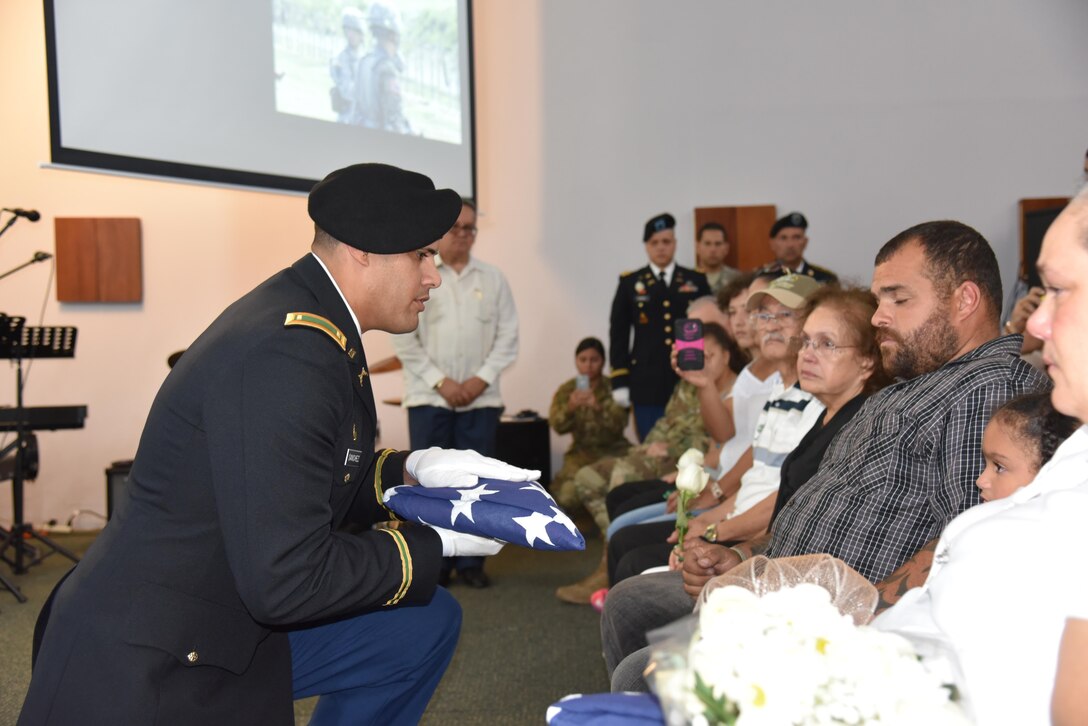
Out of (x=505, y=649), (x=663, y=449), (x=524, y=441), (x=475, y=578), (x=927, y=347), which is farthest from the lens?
(x=524, y=441)

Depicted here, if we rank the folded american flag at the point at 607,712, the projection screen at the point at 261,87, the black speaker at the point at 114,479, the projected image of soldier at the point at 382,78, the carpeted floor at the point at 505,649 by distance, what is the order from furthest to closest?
1. the black speaker at the point at 114,479
2. the projected image of soldier at the point at 382,78
3. the projection screen at the point at 261,87
4. the carpeted floor at the point at 505,649
5. the folded american flag at the point at 607,712

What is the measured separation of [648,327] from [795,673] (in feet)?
15.3

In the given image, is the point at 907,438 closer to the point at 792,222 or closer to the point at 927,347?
the point at 927,347

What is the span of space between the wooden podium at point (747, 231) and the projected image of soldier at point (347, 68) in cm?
252

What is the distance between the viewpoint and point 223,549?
1.47 m

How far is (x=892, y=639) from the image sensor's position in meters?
0.79

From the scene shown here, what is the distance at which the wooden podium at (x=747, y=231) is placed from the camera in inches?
247

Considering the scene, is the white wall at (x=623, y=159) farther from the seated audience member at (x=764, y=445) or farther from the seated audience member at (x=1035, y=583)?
the seated audience member at (x=1035, y=583)

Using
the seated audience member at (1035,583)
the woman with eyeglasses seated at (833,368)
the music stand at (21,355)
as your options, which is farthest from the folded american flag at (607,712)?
the music stand at (21,355)

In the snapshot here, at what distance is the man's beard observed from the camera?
1.91 meters

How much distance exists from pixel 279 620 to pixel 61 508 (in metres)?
5.27

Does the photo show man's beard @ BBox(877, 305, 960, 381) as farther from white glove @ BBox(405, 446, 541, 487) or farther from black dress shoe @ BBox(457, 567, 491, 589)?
black dress shoe @ BBox(457, 567, 491, 589)

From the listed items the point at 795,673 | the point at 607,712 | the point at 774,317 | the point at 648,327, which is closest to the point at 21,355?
the point at 648,327

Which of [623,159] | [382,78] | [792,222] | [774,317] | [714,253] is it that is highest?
[382,78]
